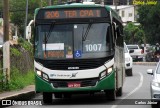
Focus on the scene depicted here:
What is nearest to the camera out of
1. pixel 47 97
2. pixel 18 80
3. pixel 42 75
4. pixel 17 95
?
pixel 42 75

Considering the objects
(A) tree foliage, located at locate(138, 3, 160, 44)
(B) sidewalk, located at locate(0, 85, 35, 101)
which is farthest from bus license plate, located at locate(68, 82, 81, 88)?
(A) tree foliage, located at locate(138, 3, 160, 44)

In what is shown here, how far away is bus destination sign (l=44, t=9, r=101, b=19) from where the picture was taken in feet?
56.3

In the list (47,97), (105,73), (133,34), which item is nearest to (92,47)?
(105,73)

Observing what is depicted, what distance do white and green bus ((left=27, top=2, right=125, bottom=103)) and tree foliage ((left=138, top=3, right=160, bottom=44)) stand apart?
1906 inches

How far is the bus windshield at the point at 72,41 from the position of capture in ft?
54.9

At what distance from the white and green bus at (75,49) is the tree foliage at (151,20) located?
48.4m

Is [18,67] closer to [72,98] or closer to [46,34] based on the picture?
[72,98]

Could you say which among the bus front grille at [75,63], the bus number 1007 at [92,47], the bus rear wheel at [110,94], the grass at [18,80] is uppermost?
the bus number 1007 at [92,47]

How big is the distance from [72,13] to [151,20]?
49574mm

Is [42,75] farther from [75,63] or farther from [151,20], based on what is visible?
[151,20]

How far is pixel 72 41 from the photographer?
16812 millimetres

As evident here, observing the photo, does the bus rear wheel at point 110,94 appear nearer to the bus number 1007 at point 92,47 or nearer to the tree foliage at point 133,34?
the bus number 1007 at point 92,47

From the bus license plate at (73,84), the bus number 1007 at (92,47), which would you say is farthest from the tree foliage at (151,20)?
the bus license plate at (73,84)

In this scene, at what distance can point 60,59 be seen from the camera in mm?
16672
